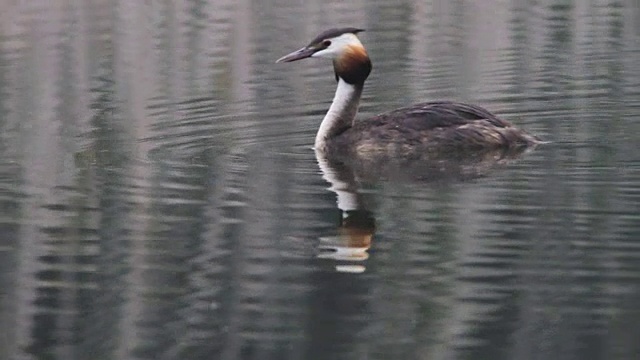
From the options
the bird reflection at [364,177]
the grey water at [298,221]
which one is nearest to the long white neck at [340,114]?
the grey water at [298,221]

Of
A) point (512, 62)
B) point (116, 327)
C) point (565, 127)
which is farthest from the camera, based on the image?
point (512, 62)

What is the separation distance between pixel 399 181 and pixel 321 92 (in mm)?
5177

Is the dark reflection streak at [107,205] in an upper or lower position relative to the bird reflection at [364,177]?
upper

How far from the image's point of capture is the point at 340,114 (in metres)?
13.8

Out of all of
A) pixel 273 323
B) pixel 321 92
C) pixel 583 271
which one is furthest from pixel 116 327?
pixel 321 92

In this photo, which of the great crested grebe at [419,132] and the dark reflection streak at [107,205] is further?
the great crested grebe at [419,132]

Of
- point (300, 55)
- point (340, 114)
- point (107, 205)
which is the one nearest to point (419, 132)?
point (340, 114)

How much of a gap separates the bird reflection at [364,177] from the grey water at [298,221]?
37 mm

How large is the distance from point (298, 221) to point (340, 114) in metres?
3.53

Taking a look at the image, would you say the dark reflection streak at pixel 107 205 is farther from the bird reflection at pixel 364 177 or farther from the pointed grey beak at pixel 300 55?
the pointed grey beak at pixel 300 55

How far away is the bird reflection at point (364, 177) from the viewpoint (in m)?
9.67

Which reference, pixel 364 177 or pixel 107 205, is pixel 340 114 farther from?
pixel 107 205

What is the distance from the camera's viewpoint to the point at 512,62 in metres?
19.0

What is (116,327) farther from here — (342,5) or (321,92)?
(342,5)
